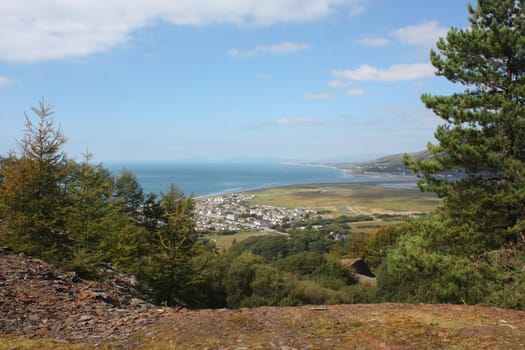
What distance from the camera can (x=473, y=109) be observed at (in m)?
11.4

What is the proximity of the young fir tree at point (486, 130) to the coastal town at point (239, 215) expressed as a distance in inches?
2665

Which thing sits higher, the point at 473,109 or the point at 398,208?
the point at 473,109

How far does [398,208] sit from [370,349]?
347ft

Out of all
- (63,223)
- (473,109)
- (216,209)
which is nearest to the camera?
(473,109)

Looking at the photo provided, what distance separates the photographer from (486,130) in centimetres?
1152

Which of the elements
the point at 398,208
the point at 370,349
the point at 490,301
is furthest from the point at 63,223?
the point at 398,208

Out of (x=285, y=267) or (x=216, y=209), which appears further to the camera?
(x=216, y=209)

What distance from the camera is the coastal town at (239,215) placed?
279 ft

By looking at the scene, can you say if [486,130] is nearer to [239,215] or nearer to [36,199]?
[36,199]

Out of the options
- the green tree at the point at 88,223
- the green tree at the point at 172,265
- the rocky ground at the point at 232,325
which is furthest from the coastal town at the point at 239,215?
the rocky ground at the point at 232,325

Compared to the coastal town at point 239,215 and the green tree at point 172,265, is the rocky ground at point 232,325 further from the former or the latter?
the coastal town at point 239,215

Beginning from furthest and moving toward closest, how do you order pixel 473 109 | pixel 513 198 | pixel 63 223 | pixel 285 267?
pixel 285 267 → pixel 63 223 → pixel 473 109 → pixel 513 198

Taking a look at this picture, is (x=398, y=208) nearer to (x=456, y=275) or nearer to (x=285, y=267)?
(x=285, y=267)

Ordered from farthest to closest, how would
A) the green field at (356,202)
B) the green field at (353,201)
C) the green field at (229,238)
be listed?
the green field at (353,201)
the green field at (356,202)
the green field at (229,238)
